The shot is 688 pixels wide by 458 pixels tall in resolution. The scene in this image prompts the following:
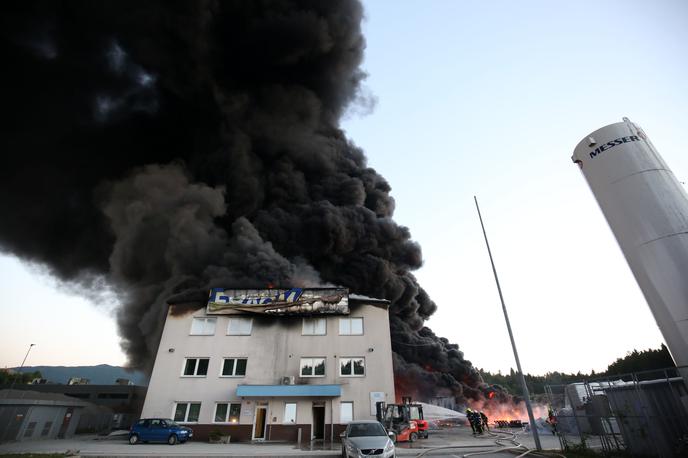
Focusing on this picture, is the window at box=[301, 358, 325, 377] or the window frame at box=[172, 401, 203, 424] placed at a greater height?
the window at box=[301, 358, 325, 377]

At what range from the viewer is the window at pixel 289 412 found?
775 inches

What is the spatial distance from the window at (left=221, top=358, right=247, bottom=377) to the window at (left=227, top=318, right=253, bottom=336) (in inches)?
62.7

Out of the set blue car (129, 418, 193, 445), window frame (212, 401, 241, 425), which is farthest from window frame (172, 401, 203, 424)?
blue car (129, 418, 193, 445)

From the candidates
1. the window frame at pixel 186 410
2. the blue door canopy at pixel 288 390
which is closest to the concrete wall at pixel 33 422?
the window frame at pixel 186 410

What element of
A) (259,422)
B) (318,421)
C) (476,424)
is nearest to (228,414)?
(259,422)

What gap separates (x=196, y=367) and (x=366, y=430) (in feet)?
47.4

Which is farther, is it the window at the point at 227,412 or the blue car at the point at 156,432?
the window at the point at 227,412

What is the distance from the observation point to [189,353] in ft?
70.4

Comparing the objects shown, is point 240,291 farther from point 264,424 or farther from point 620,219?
point 620,219

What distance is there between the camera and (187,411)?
20078 millimetres

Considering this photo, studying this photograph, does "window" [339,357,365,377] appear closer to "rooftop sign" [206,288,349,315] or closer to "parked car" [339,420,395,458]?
"rooftop sign" [206,288,349,315]

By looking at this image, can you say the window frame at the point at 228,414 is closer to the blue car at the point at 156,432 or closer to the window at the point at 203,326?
the blue car at the point at 156,432

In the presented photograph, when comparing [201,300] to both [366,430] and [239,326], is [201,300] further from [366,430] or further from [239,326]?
[366,430]

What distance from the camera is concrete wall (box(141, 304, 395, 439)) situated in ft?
65.2
